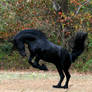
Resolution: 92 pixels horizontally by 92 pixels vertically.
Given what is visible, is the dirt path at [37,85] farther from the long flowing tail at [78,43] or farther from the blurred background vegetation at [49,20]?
the blurred background vegetation at [49,20]

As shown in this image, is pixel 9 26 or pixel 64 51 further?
pixel 9 26

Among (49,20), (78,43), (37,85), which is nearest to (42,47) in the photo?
(78,43)

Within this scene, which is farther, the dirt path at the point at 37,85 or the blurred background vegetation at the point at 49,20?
the blurred background vegetation at the point at 49,20

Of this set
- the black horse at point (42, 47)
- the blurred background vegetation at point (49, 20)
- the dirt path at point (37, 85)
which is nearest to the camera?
the black horse at point (42, 47)

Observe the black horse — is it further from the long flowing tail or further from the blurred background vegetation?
the blurred background vegetation

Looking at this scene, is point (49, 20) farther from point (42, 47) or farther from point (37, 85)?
point (42, 47)

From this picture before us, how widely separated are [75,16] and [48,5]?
1.98 m

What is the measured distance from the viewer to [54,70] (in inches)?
533

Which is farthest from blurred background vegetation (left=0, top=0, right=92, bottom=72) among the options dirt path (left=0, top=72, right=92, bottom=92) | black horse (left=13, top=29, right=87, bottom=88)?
black horse (left=13, top=29, right=87, bottom=88)

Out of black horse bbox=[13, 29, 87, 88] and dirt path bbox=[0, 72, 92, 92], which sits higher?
black horse bbox=[13, 29, 87, 88]

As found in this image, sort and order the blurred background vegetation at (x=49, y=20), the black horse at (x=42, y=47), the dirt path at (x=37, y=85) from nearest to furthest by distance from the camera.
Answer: the black horse at (x=42, y=47)
the dirt path at (x=37, y=85)
the blurred background vegetation at (x=49, y=20)

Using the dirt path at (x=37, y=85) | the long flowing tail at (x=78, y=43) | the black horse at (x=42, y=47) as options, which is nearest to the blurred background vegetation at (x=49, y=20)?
the dirt path at (x=37, y=85)

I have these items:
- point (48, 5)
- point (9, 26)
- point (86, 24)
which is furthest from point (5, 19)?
point (86, 24)

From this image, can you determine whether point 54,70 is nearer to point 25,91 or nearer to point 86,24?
point 86,24
